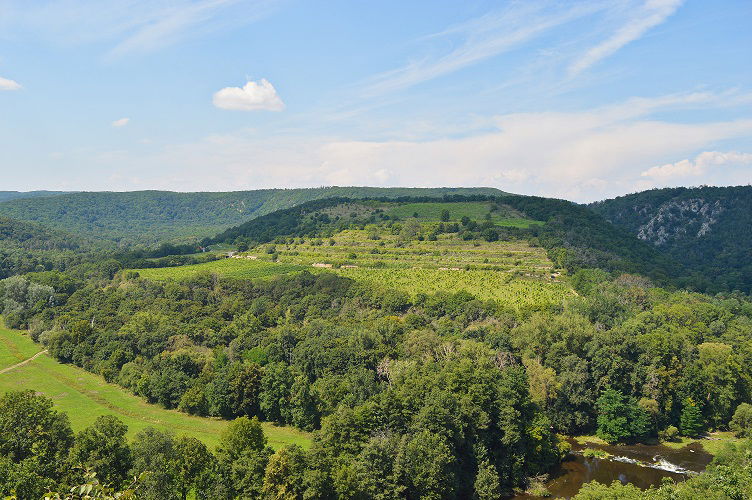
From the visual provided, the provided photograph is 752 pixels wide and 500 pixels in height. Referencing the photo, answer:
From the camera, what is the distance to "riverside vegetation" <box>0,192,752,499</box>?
4247 cm

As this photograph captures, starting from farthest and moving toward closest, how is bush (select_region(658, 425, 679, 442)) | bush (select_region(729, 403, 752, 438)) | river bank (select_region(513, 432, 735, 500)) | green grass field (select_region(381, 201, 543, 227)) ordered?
green grass field (select_region(381, 201, 543, 227)) < bush (select_region(729, 403, 752, 438)) < bush (select_region(658, 425, 679, 442)) < river bank (select_region(513, 432, 735, 500))

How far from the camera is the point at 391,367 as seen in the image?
67.9 metres

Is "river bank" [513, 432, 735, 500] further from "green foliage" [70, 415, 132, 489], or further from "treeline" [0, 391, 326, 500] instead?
"green foliage" [70, 415, 132, 489]

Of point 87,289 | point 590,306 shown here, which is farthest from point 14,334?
point 590,306

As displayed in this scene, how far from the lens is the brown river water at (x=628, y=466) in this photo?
5369 centimetres

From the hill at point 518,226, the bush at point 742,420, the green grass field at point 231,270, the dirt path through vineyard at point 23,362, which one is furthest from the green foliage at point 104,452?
the hill at point 518,226

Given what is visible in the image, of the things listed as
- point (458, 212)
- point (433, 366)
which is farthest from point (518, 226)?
point (433, 366)

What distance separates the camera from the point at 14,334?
104062 millimetres

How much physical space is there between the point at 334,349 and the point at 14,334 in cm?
7284

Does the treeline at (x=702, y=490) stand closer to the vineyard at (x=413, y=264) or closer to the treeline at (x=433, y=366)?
the treeline at (x=433, y=366)

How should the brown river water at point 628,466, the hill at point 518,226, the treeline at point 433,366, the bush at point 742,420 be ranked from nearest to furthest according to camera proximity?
the treeline at point 433,366, the brown river water at point 628,466, the bush at point 742,420, the hill at point 518,226

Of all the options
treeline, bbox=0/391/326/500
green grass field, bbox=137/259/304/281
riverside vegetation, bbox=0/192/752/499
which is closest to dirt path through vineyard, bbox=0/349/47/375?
riverside vegetation, bbox=0/192/752/499

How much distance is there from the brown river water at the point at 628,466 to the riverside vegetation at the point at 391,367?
1.83 m

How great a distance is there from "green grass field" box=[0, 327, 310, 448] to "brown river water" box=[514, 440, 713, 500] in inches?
1102
